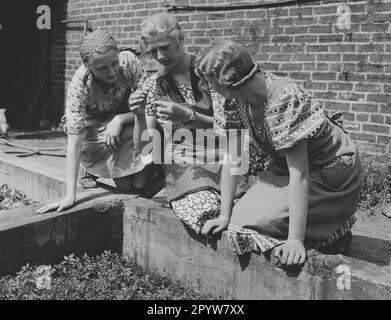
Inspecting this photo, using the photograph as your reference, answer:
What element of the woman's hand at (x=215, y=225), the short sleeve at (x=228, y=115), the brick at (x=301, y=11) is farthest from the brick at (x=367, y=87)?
the woman's hand at (x=215, y=225)

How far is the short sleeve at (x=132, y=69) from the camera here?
3.82 meters

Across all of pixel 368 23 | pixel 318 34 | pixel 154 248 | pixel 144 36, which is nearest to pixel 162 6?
pixel 318 34

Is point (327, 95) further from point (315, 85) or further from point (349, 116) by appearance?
point (349, 116)

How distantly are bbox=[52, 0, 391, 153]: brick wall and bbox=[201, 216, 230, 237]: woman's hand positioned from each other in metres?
2.67

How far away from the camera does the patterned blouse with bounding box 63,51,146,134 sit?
3641 mm

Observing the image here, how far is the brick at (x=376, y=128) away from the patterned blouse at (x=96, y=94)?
2.28m

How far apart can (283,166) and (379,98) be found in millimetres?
2618

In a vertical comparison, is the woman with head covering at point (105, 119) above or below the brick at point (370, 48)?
below

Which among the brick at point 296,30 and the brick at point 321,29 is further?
the brick at point 296,30

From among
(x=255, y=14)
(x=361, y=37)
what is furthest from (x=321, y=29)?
(x=255, y=14)

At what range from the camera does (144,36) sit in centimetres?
314

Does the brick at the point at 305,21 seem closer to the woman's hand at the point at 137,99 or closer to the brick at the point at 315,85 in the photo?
the brick at the point at 315,85

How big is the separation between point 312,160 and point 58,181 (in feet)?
9.21

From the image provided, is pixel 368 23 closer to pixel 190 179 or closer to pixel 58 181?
pixel 190 179
